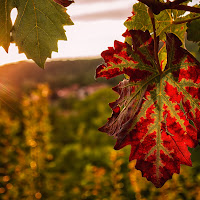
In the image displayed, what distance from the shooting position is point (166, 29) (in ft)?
2.33

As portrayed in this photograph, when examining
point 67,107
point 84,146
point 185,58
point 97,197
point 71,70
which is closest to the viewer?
point 185,58

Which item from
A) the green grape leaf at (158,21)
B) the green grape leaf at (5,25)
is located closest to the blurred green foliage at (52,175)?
the green grape leaf at (5,25)

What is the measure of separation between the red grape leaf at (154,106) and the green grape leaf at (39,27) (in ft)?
0.49

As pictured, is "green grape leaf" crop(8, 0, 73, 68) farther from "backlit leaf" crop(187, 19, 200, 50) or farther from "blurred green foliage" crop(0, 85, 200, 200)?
"blurred green foliage" crop(0, 85, 200, 200)

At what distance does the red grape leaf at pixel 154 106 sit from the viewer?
568 millimetres

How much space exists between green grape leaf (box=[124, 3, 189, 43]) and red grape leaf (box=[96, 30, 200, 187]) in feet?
0.33

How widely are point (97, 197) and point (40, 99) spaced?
3.66 ft

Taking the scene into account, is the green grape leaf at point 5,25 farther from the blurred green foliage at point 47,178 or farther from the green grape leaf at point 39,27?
the blurred green foliage at point 47,178

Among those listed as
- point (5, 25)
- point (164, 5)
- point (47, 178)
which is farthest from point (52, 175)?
point (164, 5)

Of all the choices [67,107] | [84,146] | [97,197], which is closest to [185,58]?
[97,197]

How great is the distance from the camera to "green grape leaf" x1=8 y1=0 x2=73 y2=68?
0.67 metres

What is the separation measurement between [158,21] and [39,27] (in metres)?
0.26

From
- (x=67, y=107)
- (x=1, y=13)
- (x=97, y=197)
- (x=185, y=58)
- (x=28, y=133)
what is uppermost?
(x=1, y=13)

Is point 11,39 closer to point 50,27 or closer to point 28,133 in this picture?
point 50,27
